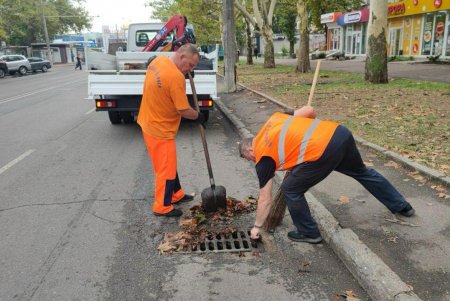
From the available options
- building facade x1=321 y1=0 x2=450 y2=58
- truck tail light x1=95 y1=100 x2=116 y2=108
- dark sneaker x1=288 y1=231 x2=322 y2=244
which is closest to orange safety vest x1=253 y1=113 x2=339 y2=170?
dark sneaker x1=288 y1=231 x2=322 y2=244

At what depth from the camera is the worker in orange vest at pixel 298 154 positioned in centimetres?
334

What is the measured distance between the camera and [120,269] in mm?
3469

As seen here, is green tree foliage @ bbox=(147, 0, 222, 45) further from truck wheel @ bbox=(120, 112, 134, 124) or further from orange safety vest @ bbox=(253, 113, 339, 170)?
orange safety vest @ bbox=(253, 113, 339, 170)

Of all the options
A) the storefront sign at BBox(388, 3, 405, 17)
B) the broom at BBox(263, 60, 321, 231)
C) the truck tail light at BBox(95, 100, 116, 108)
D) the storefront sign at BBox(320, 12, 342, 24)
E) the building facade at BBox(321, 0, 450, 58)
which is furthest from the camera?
the storefront sign at BBox(320, 12, 342, 24)

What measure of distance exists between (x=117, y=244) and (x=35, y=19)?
58.5 m

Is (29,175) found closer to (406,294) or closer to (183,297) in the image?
(183,297)

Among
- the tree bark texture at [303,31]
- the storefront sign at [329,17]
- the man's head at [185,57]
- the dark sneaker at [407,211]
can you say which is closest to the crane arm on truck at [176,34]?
the man's head at [185,57]

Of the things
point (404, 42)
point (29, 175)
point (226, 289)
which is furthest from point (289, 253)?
point (404, 42)

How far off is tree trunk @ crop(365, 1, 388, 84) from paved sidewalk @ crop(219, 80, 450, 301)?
338 inches

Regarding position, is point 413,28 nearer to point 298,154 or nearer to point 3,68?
point 298,154

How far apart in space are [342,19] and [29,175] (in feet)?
122

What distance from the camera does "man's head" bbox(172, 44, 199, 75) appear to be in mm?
4273

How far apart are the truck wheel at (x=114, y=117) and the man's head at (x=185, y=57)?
5.61 metres

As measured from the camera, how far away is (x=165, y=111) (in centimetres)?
438
